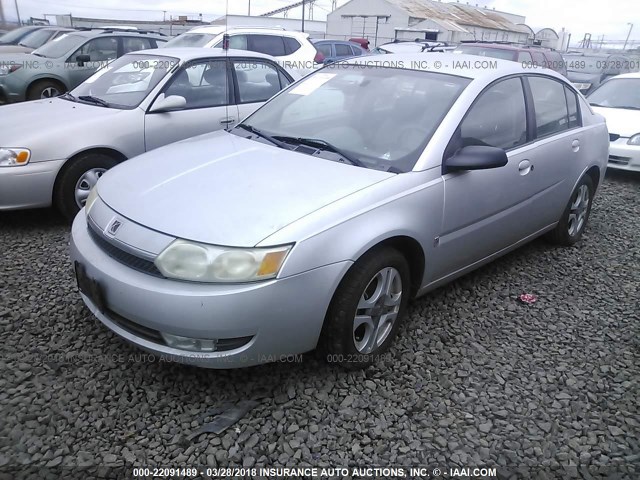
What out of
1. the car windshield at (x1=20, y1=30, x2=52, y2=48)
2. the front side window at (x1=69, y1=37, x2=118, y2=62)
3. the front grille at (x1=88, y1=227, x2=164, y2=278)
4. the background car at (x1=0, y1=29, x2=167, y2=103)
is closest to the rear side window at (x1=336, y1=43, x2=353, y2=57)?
the background car at (x1=0, y1=29, x2=167, y2=103)

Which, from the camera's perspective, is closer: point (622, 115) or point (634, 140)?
point (634, 140)

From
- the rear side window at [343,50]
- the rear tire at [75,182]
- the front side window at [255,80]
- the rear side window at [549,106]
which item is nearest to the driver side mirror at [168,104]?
the rear tire at [75,182]

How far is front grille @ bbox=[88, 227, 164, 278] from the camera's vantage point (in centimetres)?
230

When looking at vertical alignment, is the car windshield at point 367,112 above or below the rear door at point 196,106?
above

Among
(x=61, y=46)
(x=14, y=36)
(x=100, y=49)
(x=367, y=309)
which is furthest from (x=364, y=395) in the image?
(x=14, y=36)

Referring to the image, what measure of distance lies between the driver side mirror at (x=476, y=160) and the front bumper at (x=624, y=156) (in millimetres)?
5086

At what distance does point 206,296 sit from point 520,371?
1.82 m

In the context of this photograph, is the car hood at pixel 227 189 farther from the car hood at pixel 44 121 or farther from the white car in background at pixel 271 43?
the white car in background at pixel 271 43

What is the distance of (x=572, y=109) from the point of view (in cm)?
423

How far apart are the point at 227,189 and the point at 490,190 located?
65.0 inches

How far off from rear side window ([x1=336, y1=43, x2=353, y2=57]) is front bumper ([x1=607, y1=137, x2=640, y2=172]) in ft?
31.1

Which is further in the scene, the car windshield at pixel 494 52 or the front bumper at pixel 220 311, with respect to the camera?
the car windshield at pixel 494 52

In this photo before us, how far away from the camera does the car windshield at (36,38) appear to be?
512 inches

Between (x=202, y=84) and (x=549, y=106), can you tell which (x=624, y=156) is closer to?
(x=549, y=106)
